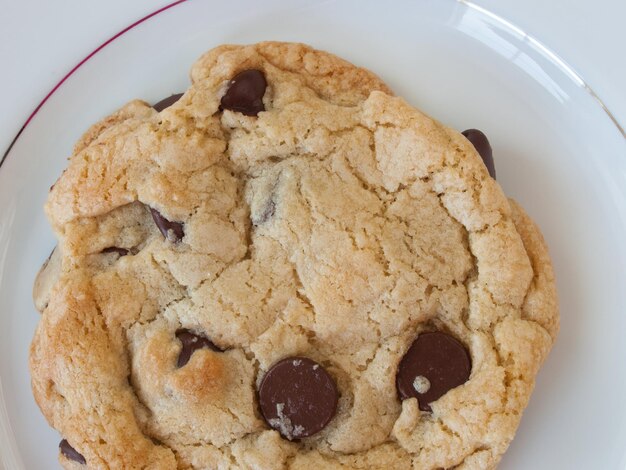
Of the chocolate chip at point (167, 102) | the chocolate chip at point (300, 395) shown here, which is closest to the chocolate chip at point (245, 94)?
the chocolate chip at point (167, 102)

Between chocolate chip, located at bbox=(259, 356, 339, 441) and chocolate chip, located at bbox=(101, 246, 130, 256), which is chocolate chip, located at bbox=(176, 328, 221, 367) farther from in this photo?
chocolate chip, located at bbox=(101, 246, 130, 256)

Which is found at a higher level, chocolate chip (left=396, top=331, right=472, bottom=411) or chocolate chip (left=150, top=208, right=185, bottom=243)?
chocolate chip (left=396, top=331, right=472, bottom=411)

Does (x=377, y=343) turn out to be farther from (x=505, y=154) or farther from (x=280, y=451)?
(x=505, y=154)

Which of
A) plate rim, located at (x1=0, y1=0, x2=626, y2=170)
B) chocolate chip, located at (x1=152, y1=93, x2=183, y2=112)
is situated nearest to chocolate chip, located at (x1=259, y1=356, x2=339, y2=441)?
chocolate chip, located at (x1=152, y1=93, x2=183, y2=112)

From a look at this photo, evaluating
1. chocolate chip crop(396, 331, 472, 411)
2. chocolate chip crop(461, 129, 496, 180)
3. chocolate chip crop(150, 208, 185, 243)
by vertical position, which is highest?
chocolate chip crop(461, 129, 496, 180)

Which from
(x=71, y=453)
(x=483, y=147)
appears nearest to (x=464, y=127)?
(x=483, y=147)

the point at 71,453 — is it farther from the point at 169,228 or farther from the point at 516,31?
the point at 516,31

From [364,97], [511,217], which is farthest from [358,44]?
[511,217]

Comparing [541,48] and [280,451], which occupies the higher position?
[541,48]
